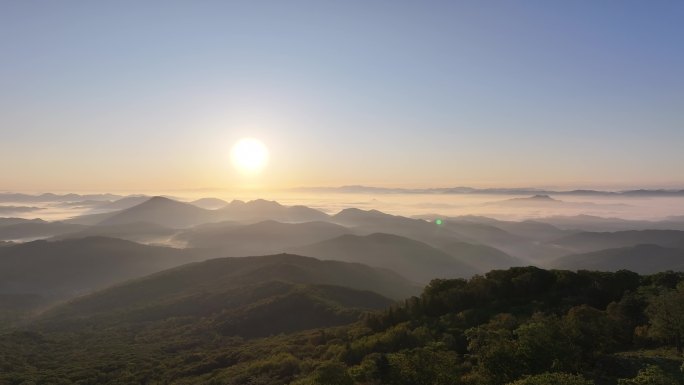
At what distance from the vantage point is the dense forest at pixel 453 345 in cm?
4766

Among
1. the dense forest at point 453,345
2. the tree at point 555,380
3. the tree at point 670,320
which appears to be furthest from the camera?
the tree at point 670,320

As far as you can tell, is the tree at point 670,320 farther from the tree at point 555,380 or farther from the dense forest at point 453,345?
the tree at point 555,380

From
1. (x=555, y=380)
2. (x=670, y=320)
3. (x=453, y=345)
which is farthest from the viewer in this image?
(x=453, y=345)

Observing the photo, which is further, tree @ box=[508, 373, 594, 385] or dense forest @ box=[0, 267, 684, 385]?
dense forest @ box=[0, 267, 684, 385]

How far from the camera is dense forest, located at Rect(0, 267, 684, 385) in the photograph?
47.7m

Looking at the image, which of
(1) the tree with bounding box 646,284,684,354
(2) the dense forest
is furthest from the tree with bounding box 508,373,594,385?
(1) the tree with bounding box 646,284,684,354

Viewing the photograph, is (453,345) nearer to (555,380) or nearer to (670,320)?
(670,320)

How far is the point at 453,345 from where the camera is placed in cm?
7644

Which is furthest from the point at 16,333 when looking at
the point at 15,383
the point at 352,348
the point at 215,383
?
the point at 352,348

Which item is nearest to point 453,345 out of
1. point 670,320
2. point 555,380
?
point 670,320

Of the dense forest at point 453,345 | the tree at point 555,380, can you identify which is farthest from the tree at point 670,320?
the tree at point 555,380

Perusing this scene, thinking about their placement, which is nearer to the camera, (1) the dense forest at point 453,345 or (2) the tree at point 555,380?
(2) the tree at point 555,380

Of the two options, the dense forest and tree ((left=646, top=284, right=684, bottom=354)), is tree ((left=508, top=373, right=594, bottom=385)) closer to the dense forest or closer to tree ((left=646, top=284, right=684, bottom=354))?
the dense forest

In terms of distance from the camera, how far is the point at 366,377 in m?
61.2
